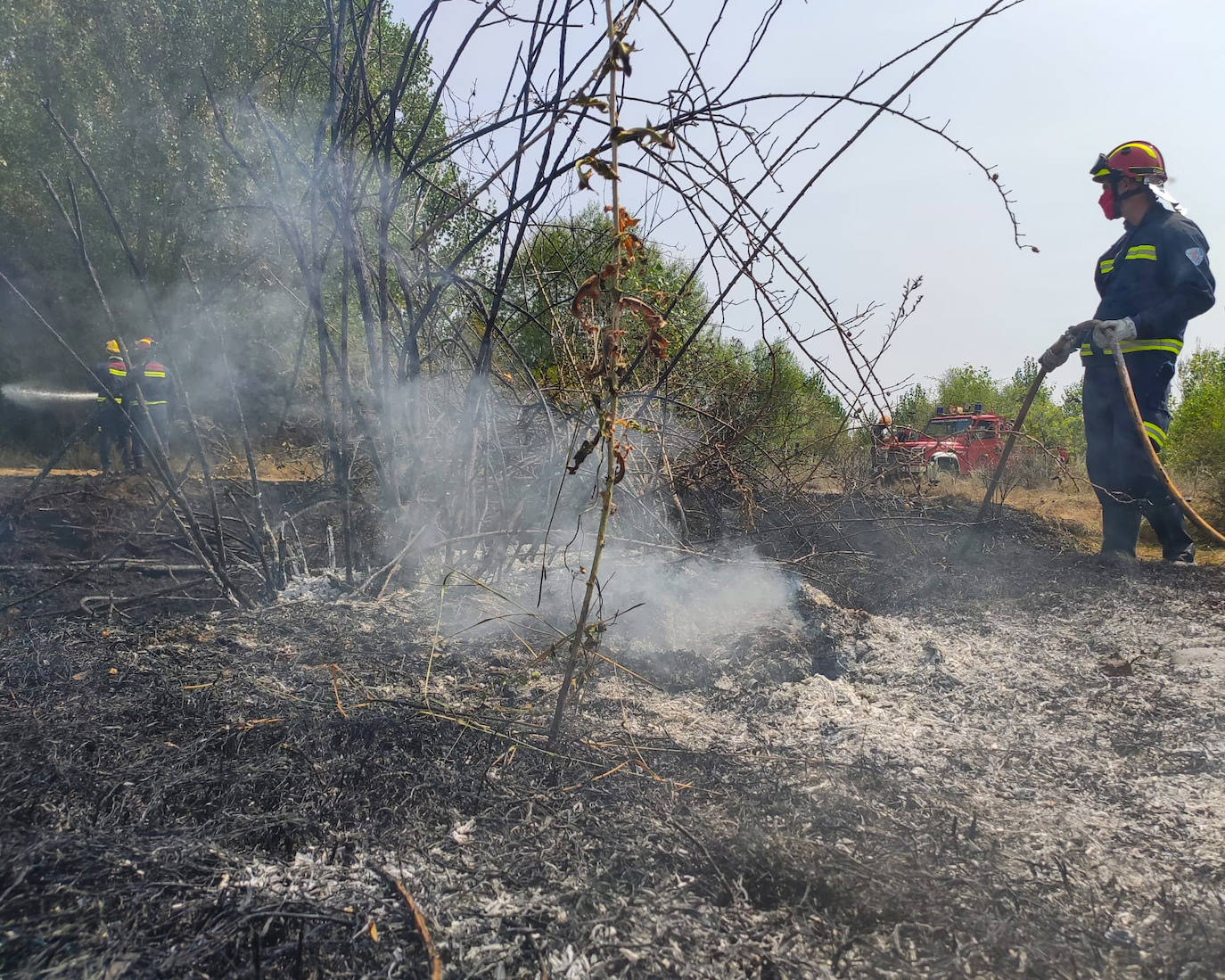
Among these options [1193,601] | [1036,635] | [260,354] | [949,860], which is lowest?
[260,354]

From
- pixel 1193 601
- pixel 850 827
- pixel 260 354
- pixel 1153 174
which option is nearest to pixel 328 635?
pixel 850 827

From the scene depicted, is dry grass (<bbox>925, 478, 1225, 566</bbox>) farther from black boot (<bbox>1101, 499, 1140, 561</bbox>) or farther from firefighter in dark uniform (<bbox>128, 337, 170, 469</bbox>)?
firefighter in dark uniform (<bbox>128, 337, 170, 469</bbox>)

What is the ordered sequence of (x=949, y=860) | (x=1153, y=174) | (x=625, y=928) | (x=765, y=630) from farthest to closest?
(x=1153, y=174) < (x=765, y=630) < (x=949, y=860) < (x=625, y=928)

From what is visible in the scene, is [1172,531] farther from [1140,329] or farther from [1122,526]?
[1140,329]

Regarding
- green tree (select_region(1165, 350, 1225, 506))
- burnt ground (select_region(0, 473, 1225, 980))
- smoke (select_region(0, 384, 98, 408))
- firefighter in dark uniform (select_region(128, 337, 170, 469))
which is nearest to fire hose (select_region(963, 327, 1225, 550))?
burnt ground (select_region(0, 473, 1225, 980))

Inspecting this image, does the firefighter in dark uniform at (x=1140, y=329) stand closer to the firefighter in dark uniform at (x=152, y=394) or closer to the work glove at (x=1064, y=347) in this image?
the work glove at (x=1064, y=347)

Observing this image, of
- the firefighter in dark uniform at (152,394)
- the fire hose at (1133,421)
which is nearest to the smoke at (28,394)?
the firefighter in dark uniform at (152,394)

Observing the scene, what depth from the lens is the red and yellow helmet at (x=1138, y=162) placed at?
4602 millimetres

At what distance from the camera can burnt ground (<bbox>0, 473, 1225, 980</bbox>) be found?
1390 mm

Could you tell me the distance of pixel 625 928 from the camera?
1.45 m

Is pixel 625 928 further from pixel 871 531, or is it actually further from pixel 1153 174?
pixel 1153 174

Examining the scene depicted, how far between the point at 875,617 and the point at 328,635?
96.9 inches

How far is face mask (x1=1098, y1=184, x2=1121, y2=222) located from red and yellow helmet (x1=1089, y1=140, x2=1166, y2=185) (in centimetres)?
10

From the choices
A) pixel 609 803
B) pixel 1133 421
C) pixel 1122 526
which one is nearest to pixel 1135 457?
pixel 1122 526
